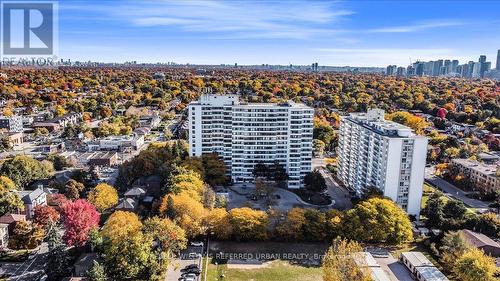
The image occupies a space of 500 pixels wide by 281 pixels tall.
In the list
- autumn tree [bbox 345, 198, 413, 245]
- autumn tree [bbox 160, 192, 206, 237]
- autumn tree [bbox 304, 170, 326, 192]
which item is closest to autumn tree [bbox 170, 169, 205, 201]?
autumn tree [bbox 160, 192, 206, 237]

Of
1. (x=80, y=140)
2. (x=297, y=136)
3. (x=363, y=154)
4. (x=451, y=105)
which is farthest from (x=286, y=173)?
(x=451, y=105)

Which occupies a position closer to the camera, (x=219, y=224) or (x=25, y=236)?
(x=25, y=236)

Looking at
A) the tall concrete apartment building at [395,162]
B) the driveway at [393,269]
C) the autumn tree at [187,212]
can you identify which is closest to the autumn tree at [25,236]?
the autumn tree at [187,212]

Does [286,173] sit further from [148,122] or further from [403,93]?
[403,93]

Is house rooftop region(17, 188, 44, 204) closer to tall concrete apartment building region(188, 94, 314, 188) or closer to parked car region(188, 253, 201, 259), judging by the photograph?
parked car region(188, 253, 201, 259)

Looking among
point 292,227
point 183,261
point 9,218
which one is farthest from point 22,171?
point 292,227

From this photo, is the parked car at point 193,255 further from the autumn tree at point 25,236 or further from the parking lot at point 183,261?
the autumn tree at point 25,236

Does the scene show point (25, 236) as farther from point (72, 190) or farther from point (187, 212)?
point (187, 212)
